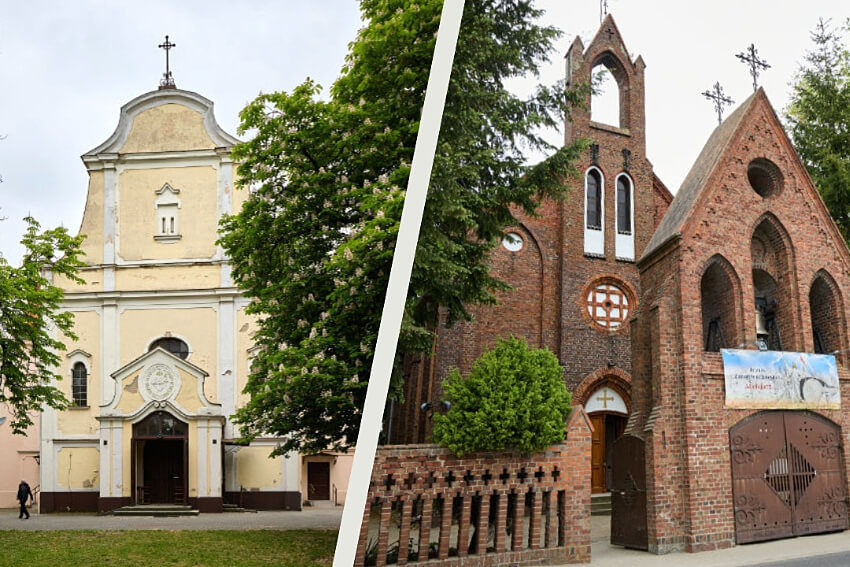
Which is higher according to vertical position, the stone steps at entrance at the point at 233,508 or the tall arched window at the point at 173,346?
the tall arched window at the point at 173,346

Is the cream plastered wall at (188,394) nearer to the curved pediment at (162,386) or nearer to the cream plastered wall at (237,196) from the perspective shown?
the curved pediment at (162,386)

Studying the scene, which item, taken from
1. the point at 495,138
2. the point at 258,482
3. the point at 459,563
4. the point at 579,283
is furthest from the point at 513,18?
the point at 258,482

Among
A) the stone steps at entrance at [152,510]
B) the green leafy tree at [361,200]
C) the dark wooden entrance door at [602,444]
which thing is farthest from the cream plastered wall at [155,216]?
the dark wooden entrance door at [602,444]

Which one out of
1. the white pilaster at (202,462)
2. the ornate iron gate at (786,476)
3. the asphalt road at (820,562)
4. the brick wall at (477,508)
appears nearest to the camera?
the brick wall at (477,508)

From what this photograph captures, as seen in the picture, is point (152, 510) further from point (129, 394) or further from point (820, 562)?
point (820, 562)

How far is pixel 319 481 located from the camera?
2576 millimetres

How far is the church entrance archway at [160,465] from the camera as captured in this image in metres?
2.34

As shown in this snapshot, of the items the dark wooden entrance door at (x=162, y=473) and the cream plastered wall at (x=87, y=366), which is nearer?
the dark wooden entrance door at (x=162, y=473)

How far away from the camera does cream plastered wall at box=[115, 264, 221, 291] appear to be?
2.54 m

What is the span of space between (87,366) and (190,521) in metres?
0.68

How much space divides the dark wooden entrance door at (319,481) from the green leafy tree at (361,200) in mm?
84

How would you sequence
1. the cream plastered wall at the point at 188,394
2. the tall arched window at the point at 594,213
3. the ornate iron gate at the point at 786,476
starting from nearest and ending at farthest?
the ornate iron gate at the point at 786,476 → the cream plastered wall at the point at 188,394 → the tall arched window at the point at 594,213

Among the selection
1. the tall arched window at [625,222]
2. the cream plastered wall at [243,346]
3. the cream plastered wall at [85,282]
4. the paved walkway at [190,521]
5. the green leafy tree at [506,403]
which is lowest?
the paved walkway at [190,521]

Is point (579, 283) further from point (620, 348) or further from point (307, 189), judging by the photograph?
point (307, 189)
